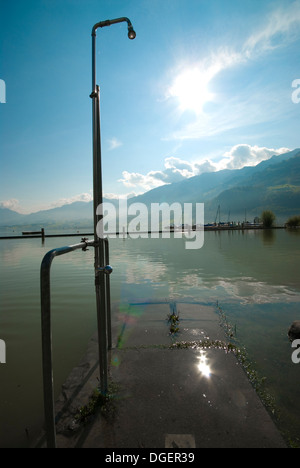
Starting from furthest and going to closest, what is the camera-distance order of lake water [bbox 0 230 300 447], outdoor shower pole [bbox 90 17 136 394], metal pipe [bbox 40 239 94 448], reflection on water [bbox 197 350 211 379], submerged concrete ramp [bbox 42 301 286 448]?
reflection on water [bbox 197 350 211 379] < lake water [bbox 0 230 300 447] < outdoor shower pole [bbox 90 17 136 394] < submerged concrete ramp [bbox 42 301 286 448] < metal pipe [bbox 40 239 94 448]

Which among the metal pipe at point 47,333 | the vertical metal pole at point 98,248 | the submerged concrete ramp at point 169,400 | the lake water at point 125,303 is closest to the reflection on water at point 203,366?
the submerged concrete ramp at point 169,400

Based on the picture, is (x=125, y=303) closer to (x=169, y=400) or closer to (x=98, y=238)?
(x=169, y=400)

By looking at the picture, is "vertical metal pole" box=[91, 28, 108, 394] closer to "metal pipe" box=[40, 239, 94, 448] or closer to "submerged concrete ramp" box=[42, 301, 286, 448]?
"submerged concrete ramp" box=[42, 301, 286, 448]

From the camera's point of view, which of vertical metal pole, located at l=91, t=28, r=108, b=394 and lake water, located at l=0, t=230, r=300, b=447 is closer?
vertical metal pole, located at l=91, t=28, r=108, b=394

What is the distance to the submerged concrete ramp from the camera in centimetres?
195

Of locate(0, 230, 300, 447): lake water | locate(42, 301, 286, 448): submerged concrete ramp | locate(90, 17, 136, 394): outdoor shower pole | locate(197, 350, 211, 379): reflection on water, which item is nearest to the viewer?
locate(42, 301, 286, 448): submerged concrete ramp

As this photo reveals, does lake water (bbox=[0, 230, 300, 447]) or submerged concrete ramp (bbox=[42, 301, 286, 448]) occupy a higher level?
submerged concrete ramp (bbox=[42, 301, 286, 448])

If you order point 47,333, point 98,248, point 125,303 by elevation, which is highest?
point 98,248

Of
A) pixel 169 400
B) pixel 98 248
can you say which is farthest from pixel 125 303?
pixel 98 248

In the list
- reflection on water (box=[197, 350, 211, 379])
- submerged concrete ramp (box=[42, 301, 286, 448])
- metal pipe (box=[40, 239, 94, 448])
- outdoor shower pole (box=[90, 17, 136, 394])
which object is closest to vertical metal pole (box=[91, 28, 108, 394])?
A: outdoor shower pole (box=[90, 17, 136, 394])

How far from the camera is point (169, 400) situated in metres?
2.40

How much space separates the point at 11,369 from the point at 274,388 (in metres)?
3.64

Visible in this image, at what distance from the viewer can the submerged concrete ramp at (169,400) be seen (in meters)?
1.95
